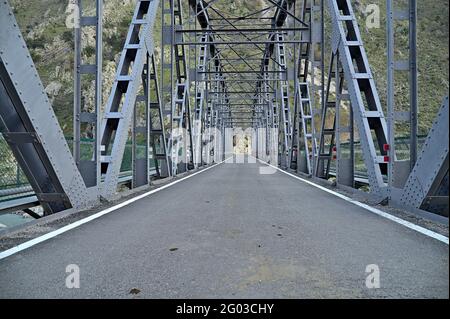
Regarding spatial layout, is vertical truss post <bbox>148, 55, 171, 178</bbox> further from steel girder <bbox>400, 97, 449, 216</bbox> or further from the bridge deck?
steel girder <bbox>400, 97, 449, 216</bbox>

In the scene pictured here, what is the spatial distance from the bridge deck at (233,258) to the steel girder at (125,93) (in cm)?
199

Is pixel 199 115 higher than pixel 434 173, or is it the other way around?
pixel 199 115

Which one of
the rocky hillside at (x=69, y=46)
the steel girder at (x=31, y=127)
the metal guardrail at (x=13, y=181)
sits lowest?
the metal guardrail at (x=13, y=181)

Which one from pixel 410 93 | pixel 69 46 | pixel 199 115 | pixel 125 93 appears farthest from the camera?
pixel 69 46

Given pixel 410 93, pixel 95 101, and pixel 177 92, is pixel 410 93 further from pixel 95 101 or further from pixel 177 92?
pixel 177 92

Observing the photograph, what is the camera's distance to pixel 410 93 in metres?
6.50

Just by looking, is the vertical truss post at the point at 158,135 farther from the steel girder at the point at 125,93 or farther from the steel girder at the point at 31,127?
the steel girder at the point at 31,127

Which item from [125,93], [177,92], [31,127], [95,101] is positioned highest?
[177,92]

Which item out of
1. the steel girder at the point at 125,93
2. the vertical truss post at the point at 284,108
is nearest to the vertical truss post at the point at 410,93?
the steel girder at the point at 125,93

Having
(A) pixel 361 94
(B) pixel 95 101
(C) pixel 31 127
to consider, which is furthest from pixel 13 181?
(A) pixel 361 94

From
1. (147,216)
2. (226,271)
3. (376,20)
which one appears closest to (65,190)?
(147,216)

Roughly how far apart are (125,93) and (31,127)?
391 centimetres

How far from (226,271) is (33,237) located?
266 centimetres

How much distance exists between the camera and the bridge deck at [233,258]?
2734 millimetres
